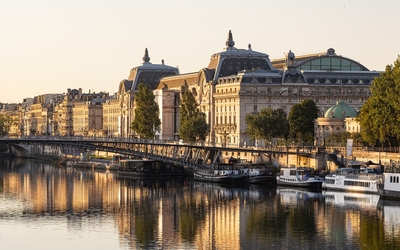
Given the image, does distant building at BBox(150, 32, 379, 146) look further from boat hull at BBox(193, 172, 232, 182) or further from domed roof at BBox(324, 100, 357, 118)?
boat hull at BBox(193, 172, 232, 182)

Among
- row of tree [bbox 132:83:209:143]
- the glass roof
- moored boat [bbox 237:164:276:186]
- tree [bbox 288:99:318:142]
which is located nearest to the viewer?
moored boat [bbox 237:164:276:186]

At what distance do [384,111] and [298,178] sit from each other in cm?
1002

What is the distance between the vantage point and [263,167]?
11262 centimetres

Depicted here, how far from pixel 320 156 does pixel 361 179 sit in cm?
1252

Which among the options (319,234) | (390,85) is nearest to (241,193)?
(390,85)

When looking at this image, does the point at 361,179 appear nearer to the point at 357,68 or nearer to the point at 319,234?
the point at 319,234

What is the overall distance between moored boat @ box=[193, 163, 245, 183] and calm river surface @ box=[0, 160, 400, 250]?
1.91m

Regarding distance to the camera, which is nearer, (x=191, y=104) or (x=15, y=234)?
(x=15, y=234)

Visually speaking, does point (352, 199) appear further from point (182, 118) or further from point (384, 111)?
point (182, 118)

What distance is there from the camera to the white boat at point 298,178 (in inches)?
3994

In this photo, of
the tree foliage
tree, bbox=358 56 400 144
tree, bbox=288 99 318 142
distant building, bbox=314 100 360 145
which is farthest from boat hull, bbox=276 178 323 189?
tree, bbox=288 99 318 142

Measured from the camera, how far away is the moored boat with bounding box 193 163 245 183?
111062 mm

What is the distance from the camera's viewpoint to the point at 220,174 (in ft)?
369

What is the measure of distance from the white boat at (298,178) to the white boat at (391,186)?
1138 cm
